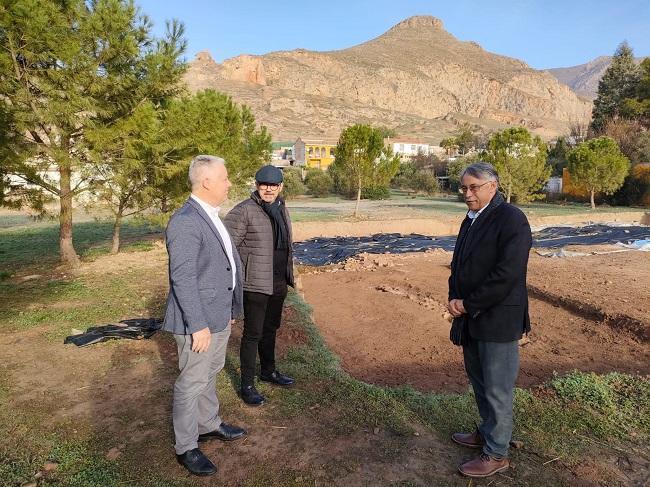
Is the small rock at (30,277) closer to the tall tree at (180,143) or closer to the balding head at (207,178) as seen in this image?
the tall tree at (180,143)

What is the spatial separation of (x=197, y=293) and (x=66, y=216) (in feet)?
23.9

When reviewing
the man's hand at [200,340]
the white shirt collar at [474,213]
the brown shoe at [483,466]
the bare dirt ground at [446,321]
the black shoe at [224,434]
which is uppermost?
the white shirt collar at [474,213]

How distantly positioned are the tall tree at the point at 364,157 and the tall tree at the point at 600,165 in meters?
10.9

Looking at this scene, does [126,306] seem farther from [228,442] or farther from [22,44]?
[22,44]

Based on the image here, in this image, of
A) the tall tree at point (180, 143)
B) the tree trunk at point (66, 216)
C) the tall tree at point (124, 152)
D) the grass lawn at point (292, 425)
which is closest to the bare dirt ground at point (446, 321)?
the grass lawn at point (292, 425)

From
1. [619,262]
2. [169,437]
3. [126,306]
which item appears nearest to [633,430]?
[169,437]

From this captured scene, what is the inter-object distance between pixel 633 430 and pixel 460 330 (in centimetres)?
150

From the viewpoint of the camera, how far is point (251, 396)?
3225 mm

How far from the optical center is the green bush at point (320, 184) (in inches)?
1473

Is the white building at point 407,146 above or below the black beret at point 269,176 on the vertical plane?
above

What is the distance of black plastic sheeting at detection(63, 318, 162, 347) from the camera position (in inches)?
176

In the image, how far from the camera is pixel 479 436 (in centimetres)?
269

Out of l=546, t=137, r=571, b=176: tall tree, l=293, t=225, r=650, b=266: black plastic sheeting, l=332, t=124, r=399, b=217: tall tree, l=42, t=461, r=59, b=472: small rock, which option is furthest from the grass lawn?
l=546, t=137, r=571, b=176: tall tree

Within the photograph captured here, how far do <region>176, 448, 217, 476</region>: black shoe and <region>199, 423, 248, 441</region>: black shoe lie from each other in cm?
27
